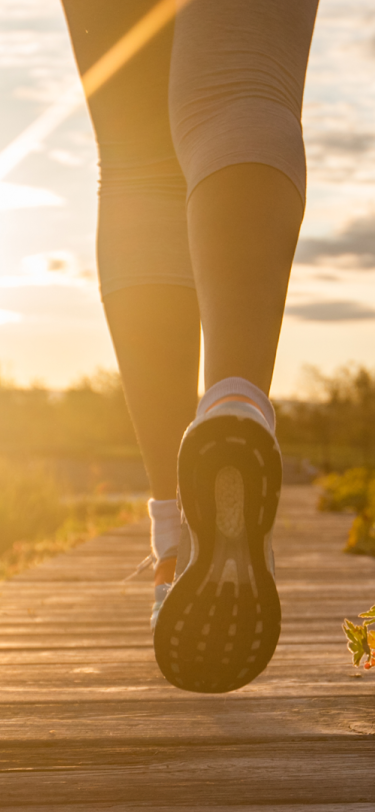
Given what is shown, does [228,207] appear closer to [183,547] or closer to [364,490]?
[183,547]

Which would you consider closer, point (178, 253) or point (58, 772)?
point (58, 772)

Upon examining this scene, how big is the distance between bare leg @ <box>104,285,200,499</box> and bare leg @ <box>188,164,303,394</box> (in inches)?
17.6

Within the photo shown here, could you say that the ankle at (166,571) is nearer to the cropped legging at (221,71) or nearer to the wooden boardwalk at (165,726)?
the wooden boardwalk at (165,726)

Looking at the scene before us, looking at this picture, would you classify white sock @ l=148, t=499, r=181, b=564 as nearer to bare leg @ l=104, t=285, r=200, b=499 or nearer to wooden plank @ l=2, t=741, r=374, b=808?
bare leg @ l=104, t=285, r=200, b=499

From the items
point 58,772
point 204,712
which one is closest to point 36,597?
point 204,712

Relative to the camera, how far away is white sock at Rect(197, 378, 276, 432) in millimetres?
855

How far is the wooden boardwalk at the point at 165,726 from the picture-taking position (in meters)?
0.81

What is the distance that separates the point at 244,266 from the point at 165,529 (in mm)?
649

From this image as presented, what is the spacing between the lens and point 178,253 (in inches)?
56.3

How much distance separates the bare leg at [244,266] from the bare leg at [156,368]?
0.45 meters

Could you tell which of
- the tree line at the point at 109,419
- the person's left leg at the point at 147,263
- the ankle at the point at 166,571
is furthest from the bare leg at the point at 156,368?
the tree line at the point at 109,419

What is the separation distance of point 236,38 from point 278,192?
219mm

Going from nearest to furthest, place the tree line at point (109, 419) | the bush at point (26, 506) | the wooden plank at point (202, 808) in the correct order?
the wooden plank at point (202, 808)
the bush at point (26, 506)
the tree line at point (109, 419)

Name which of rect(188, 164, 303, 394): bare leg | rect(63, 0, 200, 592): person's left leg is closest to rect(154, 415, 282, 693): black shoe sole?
rect(188, 164, 303, 394): bare leg
